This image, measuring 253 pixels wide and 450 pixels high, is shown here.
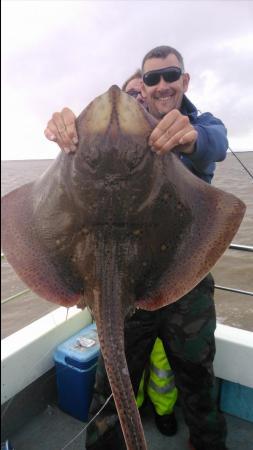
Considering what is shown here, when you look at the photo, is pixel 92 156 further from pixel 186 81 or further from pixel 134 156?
pixel 186 81

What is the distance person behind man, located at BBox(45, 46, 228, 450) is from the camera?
8.55 feet

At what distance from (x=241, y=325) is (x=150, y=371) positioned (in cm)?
622

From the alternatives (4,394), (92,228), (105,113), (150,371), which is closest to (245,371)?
(150,371)

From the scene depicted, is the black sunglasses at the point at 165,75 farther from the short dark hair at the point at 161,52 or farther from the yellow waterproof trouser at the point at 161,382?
the yellow waterproof trouser at the point at 161,382

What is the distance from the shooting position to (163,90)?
268cm

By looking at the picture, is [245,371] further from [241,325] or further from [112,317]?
[241,325]

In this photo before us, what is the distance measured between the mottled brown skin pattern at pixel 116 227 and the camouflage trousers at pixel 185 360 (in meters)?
0.79

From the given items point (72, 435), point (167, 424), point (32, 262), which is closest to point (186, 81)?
point (32, 262)

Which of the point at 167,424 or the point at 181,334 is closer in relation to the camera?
the point at 181,334

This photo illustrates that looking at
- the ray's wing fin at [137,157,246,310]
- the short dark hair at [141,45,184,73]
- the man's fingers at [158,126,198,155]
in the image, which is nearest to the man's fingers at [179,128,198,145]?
the man's fingers at [158,126,198,155]

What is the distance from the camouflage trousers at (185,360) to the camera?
269 centimetres

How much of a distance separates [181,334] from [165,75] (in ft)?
5.58

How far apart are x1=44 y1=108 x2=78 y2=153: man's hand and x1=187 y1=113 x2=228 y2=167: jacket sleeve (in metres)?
0.69

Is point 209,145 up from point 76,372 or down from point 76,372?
up
